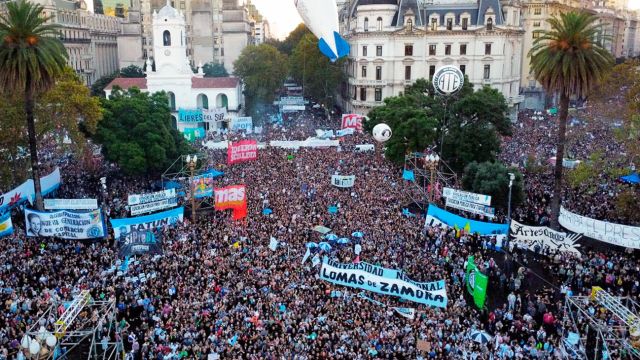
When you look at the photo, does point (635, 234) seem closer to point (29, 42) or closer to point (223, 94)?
point (29, 42)

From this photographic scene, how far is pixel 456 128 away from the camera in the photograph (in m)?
42.7

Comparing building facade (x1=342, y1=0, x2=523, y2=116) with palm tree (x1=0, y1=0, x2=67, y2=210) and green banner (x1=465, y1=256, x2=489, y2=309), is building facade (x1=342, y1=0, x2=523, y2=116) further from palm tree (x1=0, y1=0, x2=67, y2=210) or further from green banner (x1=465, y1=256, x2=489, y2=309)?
green banner (x1=465, y1=256, x2=489, y2=309)

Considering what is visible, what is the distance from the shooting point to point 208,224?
3170cm

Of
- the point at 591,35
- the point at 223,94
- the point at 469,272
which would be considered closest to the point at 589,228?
the point at 469,272

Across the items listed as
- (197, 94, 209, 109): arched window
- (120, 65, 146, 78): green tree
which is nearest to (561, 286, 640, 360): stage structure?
(197, 94, 209, 109): arched window

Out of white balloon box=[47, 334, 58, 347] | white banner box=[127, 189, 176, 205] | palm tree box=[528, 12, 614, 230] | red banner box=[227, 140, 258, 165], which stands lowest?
A: white balloon box=[47, 334, 58, 347]

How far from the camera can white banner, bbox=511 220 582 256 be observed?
27.3 meters

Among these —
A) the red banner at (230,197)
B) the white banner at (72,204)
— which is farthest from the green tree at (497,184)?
the white banner at (72,204)

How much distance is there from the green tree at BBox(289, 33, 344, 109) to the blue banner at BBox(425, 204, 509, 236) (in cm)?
4776

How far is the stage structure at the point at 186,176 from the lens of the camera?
1388 inches

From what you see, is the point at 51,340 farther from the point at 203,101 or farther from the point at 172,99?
the point at 203,101

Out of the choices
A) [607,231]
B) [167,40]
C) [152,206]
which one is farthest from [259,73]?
[607,231]

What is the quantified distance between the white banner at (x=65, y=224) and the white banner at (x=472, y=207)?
1897 cm

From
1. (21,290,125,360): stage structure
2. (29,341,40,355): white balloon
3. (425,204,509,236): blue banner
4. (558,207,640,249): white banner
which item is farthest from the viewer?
(425,204,509,236): blue banner
